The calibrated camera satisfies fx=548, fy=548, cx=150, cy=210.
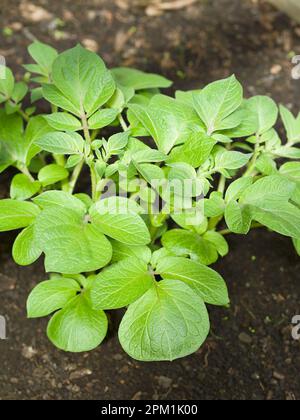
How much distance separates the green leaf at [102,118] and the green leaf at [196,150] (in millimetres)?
139

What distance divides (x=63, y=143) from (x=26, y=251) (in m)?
0.20

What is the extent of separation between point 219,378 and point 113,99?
0.60 m

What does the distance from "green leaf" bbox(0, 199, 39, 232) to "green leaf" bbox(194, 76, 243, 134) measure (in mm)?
352

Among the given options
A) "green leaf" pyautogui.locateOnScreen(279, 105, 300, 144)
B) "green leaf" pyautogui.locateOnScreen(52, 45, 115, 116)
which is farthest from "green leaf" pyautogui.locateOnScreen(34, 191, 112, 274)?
"green leaf" pyautogui.locateOnScreen(279, 105, 300, 144)

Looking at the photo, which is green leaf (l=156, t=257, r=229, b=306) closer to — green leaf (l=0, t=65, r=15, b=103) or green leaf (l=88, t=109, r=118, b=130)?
green leaf (l=88, t=109, r=118, b=130)

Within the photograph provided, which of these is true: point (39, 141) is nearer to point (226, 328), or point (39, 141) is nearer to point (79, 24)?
point (226, 328)

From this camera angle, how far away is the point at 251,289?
1244mm

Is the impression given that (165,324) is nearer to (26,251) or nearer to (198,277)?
(198,277)

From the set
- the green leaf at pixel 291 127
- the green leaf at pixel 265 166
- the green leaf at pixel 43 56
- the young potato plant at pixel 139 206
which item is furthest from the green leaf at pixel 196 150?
the green leaf at pixel 43 56

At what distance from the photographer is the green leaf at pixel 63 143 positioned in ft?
3.02

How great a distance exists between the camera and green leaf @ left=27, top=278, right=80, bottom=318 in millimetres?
988

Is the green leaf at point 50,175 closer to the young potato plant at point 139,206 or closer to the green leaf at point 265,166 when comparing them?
the young potato plant at point 139,206

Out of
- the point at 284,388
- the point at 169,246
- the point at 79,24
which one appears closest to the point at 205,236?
the point at 169,246

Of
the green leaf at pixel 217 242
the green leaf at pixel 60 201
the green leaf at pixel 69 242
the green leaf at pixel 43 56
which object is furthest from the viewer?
the green leaf at pixel 43 56
